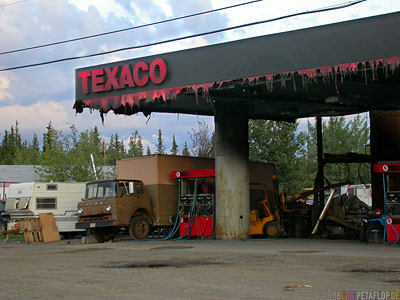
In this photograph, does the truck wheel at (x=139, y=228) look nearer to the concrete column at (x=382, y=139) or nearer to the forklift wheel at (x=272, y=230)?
the forklift wheel at (x=272, y=230)

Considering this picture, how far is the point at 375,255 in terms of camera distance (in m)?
15.3

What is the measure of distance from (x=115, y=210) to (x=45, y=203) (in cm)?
602

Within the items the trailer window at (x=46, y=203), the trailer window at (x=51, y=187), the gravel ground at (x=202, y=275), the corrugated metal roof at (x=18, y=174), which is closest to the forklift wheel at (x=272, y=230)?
the gravel ground at (x=202, y=275)

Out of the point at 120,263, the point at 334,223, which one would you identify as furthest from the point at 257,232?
the point at 120,263

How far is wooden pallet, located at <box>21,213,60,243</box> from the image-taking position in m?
26.5

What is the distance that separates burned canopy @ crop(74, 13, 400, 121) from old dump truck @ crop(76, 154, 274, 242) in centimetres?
263

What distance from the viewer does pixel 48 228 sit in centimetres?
2672

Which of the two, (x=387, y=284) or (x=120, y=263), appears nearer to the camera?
(x=387, y=284)

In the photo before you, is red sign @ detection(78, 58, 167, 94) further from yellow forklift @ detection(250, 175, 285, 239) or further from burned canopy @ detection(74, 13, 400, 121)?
yellow forklift @ detection(250, 175, 285, 239)

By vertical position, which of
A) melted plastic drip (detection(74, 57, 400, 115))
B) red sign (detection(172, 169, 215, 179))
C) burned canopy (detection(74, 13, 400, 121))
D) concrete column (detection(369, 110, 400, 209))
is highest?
burned canopy (detection(74, 13, 400, 121))

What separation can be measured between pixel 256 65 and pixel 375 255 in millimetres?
7594

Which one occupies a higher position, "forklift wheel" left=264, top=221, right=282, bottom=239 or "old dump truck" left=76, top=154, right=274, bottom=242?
"old dump truck" left=76, top=154, right=274, bottom=242

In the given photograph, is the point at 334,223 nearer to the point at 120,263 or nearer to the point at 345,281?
the point at 120,263

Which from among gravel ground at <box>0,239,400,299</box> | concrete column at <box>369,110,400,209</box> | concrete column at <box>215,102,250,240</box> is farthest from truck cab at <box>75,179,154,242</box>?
concrete column at <box>369,110,400,209</box>
